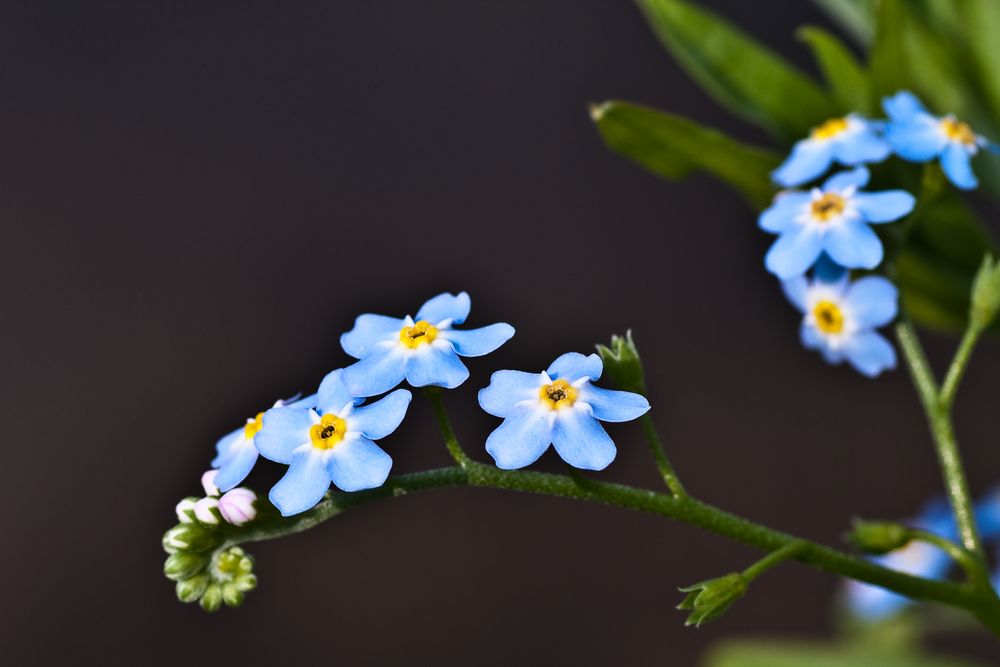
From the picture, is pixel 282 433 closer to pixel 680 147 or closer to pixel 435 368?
pixel 435 368

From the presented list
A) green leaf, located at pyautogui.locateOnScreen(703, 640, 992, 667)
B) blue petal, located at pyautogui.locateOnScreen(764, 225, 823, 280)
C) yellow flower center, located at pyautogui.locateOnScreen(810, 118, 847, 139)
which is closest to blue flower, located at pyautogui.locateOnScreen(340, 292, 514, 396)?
Answer: blue petal, located at pyautogui.locateOnScreen(764, 225, 823, 280)

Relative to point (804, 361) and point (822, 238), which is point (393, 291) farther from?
point (822, 238)

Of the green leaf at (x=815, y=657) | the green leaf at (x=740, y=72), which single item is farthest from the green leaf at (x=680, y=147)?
the green leaf at (x=815, y=657)

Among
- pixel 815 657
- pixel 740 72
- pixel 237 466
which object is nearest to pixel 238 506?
pixel 237 466

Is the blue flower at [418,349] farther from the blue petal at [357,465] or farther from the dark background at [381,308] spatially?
the dark background at [381,308]

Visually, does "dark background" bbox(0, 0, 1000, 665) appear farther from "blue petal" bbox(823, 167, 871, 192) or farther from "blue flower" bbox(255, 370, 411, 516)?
"blue flower" bbox(255, 370, 411, 516)

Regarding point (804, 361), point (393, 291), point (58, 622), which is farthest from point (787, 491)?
point (58, 622)
